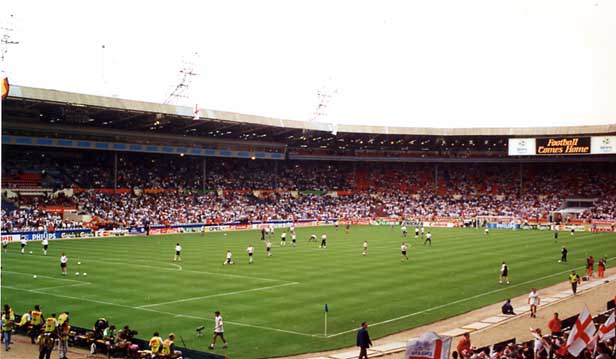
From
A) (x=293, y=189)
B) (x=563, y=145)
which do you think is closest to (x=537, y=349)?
(x=563, y=145)

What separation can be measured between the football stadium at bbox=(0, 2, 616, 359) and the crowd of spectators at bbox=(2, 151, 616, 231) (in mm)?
337

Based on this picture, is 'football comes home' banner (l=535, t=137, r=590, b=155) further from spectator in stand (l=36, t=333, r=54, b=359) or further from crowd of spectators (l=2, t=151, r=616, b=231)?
spectator in stand (l=36, t=333, r=54, b=359)

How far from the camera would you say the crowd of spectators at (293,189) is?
7575 centimetres

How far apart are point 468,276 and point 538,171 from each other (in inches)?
2843

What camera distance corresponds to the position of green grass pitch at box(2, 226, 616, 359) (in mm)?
25000

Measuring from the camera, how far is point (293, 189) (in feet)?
339

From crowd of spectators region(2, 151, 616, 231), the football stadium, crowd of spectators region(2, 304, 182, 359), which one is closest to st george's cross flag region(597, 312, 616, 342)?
the football stadium

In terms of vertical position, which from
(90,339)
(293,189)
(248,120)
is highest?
(248,120)

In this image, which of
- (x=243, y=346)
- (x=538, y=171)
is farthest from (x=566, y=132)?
(x=243, y=346)

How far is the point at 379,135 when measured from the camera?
97.0 m

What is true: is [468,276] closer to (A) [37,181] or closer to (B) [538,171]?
(A) [37,181]

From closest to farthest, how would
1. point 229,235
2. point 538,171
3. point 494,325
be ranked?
point 494,325
point 229,235
point 538,171

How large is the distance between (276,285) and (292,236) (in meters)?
22.5

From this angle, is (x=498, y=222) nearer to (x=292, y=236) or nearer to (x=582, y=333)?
(x=292, y=236)
